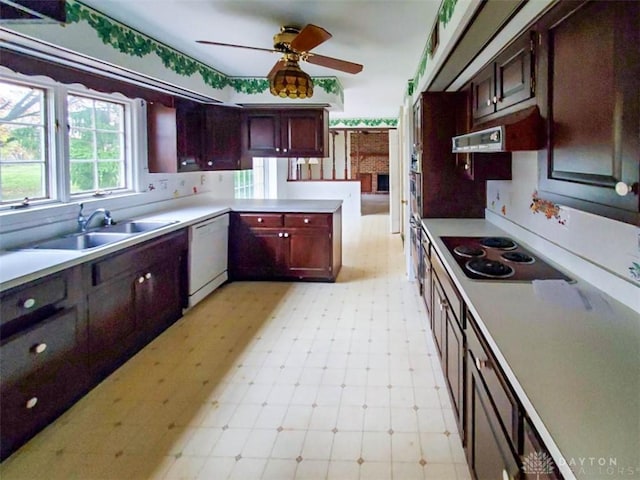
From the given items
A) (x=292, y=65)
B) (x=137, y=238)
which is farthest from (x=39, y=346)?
(x=292, y=65)

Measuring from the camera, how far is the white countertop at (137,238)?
2.24 metres

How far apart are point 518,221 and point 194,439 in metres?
2.41

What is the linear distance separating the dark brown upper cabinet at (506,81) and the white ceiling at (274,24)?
2.10ft

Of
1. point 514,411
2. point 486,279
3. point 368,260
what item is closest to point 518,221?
point 486,279

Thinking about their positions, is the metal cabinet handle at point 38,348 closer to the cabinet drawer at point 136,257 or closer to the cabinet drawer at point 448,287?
the cabinet drawer at point 136,257

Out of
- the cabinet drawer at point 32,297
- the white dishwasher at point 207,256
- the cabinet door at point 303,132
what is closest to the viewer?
the cabinet drawer at point 32,297

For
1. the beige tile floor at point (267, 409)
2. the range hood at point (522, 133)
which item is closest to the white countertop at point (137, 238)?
the beige tile floor at point (267, 409)

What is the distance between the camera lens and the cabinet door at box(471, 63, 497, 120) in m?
2.59

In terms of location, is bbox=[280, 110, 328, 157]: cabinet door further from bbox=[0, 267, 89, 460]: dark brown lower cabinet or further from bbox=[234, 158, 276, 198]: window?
bbox=[0, 267, 89, 460]: dark brown lower cabinet

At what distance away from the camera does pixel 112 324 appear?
117 inches

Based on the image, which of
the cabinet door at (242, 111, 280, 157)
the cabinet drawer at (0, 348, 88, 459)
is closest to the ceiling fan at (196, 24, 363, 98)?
the cabinet door at (242, 111, 280, 157)

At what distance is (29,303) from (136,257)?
1.02m

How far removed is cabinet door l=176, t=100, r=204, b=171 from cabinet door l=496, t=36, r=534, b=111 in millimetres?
3122

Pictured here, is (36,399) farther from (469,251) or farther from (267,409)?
(469,251)
